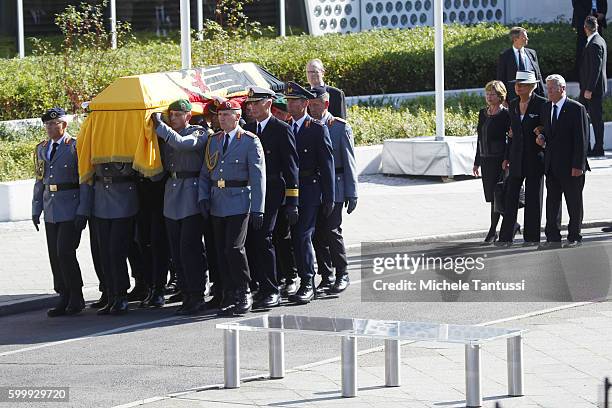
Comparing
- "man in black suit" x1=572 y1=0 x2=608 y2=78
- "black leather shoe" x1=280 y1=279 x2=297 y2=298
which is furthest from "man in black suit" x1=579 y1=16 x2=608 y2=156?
"black leather shoe" x1=280 y1=279 x2=297 y2=298

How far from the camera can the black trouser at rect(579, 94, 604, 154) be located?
20.7m

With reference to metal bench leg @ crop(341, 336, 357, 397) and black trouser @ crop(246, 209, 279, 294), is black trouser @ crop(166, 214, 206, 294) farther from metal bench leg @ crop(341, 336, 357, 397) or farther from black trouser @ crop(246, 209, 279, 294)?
metal bench leg @ crop(341, 336, 357, 397)

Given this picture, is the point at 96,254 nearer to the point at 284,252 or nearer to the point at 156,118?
the point at 156,118

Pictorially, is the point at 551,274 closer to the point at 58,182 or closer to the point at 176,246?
the point at 176,246

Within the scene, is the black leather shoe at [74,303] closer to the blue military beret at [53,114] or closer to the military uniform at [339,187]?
the blue military beret at [53,114]

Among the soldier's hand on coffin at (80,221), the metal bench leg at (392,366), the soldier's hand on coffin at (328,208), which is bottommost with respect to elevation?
the metal bench leg at (392,366)

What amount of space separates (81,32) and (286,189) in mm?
11114

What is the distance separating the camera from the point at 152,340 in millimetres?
11375

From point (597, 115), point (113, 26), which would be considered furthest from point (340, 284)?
point (113, 26)

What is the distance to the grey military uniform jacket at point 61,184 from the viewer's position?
12.7 metres

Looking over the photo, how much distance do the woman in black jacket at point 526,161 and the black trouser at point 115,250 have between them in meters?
4.24

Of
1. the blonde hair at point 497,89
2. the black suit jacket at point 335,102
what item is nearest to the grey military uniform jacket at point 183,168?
the black suit jacket at point 335,102

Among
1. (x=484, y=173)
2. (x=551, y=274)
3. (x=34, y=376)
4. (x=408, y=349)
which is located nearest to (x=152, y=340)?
(x=34, y=376)

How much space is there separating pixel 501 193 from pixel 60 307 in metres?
4.95
